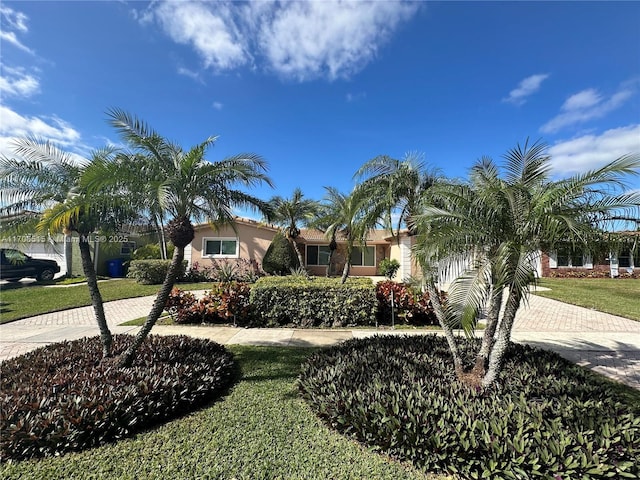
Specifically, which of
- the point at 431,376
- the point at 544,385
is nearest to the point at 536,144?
the point at 544,385

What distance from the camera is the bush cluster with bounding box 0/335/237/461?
126 inches

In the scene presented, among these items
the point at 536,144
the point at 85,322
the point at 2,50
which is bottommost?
the point at 85,322

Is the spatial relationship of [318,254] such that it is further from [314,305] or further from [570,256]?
[570,256]

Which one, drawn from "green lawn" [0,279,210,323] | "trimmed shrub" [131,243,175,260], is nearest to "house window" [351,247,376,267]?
"green lawn" [0,279,210,323]

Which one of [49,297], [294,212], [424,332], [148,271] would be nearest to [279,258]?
[294,212]

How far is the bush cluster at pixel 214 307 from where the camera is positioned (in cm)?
873

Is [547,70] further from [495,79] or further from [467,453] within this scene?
[467,453]

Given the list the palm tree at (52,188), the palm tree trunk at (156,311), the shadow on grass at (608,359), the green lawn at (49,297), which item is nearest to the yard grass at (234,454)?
the palm tree trunk at (156,311)

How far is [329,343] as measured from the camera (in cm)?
703

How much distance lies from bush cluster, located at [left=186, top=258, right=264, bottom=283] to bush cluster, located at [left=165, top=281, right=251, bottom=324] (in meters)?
8.01

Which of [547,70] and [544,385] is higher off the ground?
[547,70]

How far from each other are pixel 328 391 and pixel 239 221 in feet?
54.4

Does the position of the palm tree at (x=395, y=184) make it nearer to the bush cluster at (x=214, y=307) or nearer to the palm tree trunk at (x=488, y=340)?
the palm tree trunk at (x=488, y=340)

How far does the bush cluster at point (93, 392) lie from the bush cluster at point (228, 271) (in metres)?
11.8
